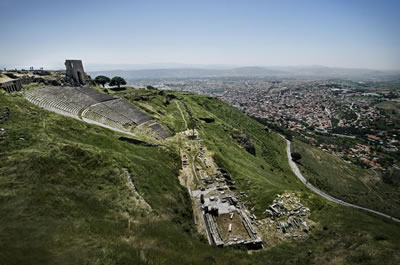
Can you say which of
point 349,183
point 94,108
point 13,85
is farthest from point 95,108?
point 349,183

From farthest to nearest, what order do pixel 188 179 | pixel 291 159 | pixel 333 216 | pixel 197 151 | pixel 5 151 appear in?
pixel 291 159, pixel 197 151, pixel 188 179, pixel 333 216, pixel 5 151

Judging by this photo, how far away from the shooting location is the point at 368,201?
48.3 meters

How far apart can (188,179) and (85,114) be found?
25.0 meters

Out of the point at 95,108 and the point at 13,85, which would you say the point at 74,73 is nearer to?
the point at 13,85

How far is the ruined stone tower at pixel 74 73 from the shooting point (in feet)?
174

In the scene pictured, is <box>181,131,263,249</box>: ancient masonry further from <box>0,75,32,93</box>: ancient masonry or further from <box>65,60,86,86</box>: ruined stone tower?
<box>65,60,86,86</box>: ruined stone tower

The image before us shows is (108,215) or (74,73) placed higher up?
(74,73)

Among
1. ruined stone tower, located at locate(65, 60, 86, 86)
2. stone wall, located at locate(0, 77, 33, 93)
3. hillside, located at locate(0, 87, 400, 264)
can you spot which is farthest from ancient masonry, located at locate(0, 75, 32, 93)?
ruined stone tower, located at locate(65, 60, 86, 86)

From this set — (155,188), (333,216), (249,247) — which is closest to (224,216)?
(249,247)

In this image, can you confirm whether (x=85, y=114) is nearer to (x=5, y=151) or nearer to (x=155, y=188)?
(x=5, y=151)

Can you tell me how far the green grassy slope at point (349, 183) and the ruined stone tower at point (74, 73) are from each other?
72.5 m

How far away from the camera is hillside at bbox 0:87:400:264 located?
26.6 feet

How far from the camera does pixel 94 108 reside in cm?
3975

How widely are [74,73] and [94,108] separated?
23.2 m
